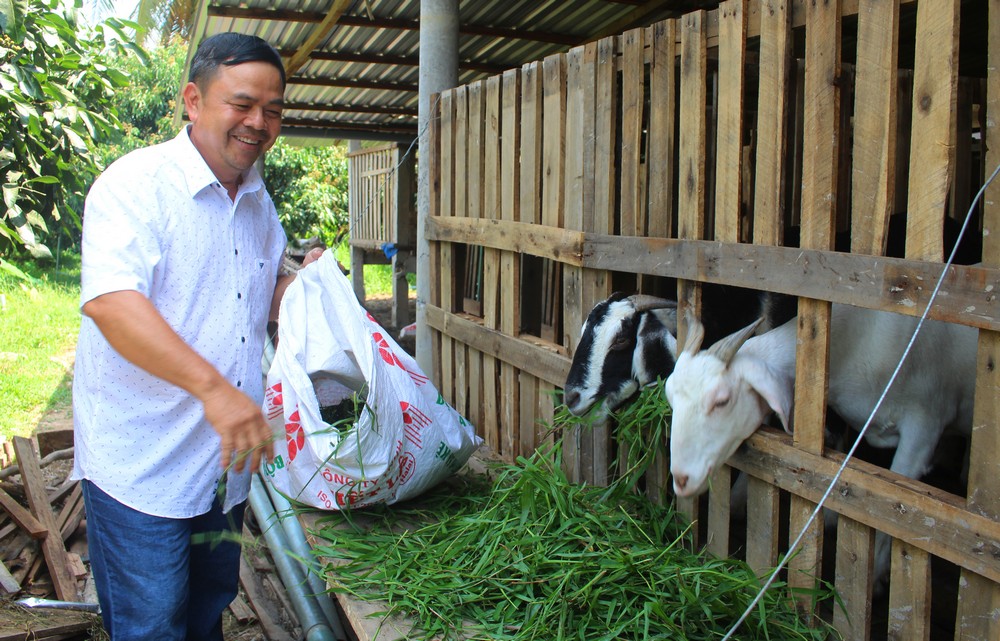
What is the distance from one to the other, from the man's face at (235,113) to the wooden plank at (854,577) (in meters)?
2.06

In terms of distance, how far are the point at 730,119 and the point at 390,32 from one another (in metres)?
5.08

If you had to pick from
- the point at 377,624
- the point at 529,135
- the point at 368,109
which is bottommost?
the point at 377,624

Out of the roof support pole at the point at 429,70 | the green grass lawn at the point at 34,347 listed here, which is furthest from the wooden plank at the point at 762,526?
the green grass lawn at the point at 34,347

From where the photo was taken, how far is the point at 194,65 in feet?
8.32

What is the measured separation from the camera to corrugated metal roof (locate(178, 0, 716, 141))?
6301 millimetres

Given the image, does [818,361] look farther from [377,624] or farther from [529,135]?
[529,135]

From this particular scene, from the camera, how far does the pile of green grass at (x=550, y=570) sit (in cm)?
232

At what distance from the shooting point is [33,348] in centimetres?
999

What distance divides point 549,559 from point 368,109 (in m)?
8.23

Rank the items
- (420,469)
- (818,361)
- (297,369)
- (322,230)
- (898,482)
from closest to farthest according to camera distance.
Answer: (898,482), (818,361), (297,369), (420,469), (322,230)

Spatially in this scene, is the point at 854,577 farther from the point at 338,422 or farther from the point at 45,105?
the point at 45,105

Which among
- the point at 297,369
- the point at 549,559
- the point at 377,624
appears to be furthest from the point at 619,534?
the point at 297,369

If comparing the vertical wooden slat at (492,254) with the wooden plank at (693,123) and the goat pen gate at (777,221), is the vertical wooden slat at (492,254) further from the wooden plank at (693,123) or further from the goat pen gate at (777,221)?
the wooden plank at (693,123)

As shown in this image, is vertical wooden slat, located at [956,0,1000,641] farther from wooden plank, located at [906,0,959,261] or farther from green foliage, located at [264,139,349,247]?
green foliage, located at [264,139,349,247]
